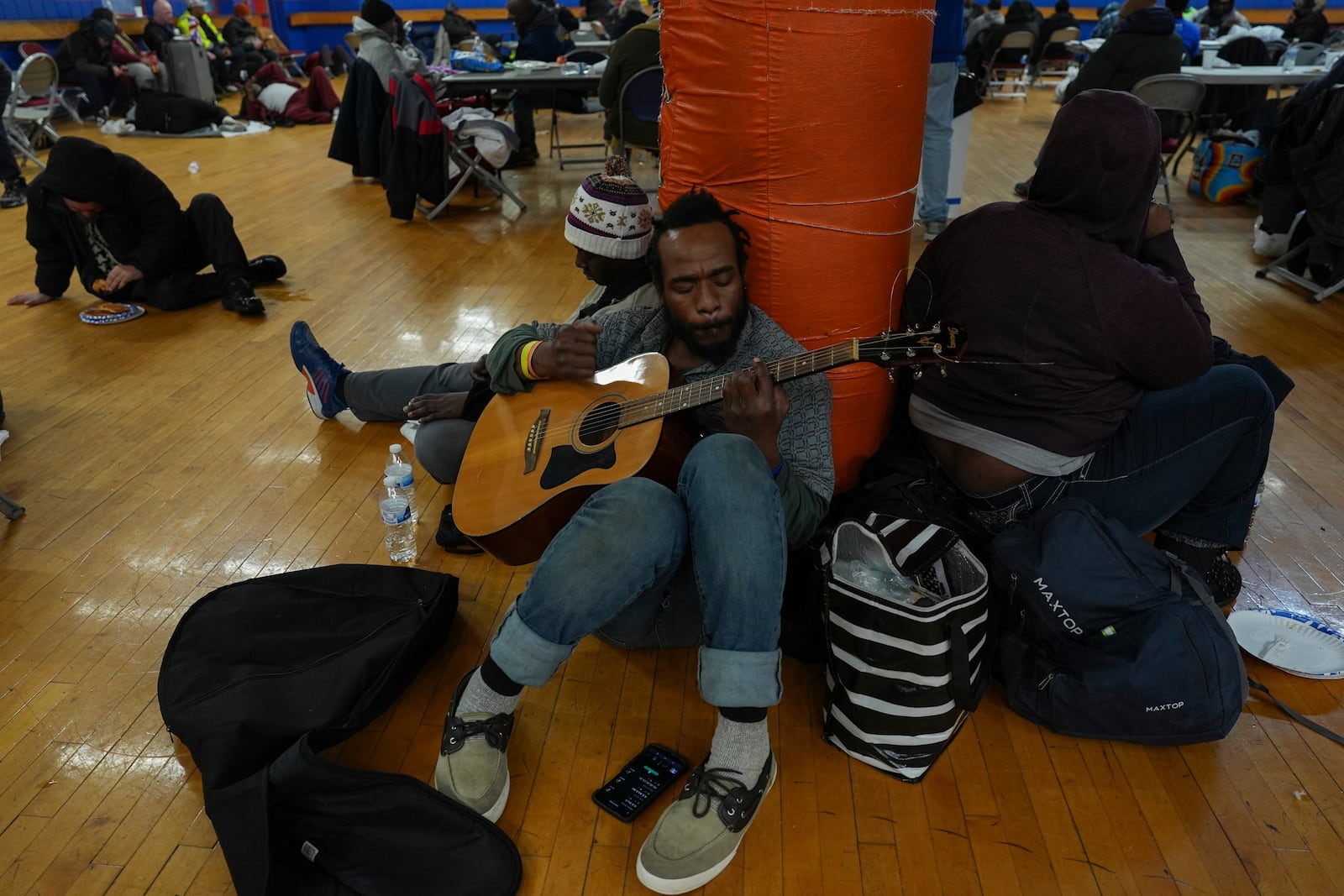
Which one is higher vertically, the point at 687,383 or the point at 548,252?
the point at 687,383

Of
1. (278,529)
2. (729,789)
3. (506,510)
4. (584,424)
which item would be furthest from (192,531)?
(729,789)

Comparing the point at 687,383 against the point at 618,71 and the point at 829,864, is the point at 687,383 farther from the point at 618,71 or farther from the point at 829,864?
the point at 618,71

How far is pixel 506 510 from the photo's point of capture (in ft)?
6.15

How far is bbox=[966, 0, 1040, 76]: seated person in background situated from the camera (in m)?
9.34

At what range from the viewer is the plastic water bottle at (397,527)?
92.5 inches

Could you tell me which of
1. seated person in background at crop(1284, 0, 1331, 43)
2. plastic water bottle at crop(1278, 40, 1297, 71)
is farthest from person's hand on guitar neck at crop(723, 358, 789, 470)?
seated person in background at crop(1284, 0, 1331, 43)

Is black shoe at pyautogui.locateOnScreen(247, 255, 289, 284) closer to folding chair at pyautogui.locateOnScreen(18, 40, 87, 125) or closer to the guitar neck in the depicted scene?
the guitar neck

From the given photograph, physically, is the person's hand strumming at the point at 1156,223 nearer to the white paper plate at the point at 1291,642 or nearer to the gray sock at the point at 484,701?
the white paper plate at the point at 1291,642

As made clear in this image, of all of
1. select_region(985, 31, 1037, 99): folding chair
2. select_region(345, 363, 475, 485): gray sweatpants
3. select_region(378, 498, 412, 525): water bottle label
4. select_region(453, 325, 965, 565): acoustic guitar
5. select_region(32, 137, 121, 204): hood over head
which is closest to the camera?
select_region(453, 325, 965, 565): acoustic guitar

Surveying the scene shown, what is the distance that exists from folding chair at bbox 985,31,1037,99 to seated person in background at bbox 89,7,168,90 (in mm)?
8982

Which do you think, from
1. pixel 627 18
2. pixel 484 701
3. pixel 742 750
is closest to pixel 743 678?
pixel 742 750

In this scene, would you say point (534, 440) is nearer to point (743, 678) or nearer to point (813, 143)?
point (743, 678)

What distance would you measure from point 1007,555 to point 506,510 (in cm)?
105

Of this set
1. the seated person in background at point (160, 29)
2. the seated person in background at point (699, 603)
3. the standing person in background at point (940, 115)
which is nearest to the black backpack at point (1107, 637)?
the seated person in background at point (699, 603)
